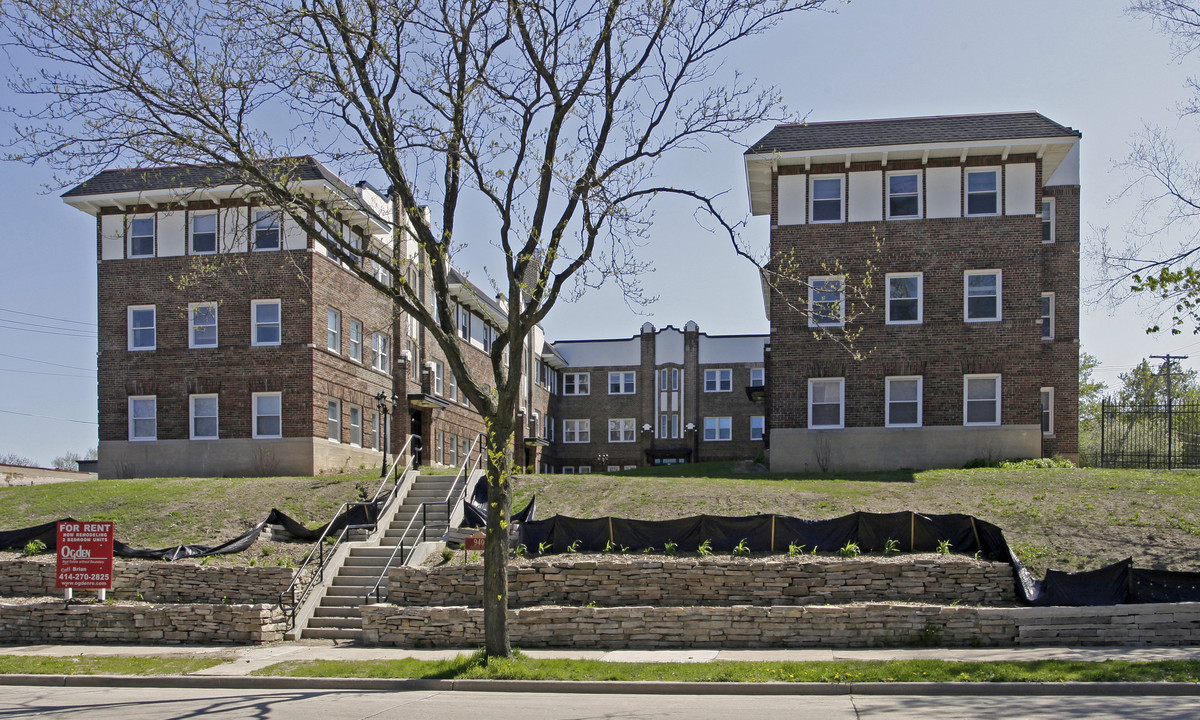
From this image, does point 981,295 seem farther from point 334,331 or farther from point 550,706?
point 550,706

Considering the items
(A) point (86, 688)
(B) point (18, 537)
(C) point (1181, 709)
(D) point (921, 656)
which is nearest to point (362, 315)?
(B) point (18, 537)

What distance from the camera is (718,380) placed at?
57.2 meters

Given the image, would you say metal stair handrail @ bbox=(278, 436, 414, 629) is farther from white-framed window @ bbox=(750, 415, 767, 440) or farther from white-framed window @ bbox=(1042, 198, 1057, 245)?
white-framed window @ bbox=(750, 415, 767, 440)

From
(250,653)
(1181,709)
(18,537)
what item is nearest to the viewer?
(1181,709)

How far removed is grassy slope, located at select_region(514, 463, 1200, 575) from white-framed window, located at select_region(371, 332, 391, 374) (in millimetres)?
12095

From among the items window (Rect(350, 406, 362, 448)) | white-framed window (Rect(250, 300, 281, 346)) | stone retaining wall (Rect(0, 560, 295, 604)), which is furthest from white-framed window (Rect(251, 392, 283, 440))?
stone retaining wall (Rect(0, 560, 295, 604))

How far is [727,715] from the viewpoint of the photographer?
1134 centimetres

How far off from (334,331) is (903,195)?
18546 millimetres

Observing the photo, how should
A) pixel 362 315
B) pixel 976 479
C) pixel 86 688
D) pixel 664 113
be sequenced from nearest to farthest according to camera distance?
pixel 86 688, pixel 664 113, pixel 976 479, pixel 362 315

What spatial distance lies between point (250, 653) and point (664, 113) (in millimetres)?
10652

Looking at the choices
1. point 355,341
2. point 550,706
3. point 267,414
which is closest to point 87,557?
point 550,706

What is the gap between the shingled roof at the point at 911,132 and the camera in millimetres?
30438

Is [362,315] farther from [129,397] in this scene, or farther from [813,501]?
[813,501]

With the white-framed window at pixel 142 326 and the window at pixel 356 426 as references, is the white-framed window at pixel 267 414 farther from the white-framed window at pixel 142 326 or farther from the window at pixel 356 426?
the white-framed window at pixel 142 326
